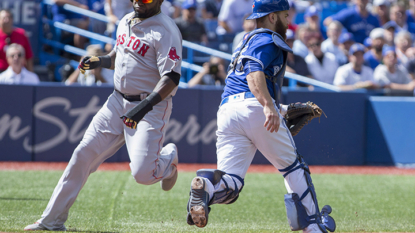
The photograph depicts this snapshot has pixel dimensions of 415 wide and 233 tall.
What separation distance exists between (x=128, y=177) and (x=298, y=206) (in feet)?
14.4

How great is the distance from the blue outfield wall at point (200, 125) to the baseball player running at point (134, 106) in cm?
471

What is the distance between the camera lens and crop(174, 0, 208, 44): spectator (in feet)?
36.2

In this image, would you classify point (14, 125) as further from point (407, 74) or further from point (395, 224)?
point (407, 74)

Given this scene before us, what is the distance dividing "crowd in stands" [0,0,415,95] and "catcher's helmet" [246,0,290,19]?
16.7 feet

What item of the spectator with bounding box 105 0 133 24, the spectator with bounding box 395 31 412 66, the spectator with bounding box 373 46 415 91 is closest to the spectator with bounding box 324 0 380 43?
the spectator with bounding box 395 31 412 66

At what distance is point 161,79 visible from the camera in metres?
4.07

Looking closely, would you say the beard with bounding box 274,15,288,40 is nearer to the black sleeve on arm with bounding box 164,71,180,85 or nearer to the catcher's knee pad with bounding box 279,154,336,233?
the black sleeve on arm with bounding box 164,71,180,85

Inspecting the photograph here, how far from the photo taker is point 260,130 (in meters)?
3.76

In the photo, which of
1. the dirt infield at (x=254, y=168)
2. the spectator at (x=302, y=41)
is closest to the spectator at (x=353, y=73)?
the spectator at (x=302, y=41)

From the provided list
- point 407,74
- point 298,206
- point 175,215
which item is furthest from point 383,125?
point 298,206

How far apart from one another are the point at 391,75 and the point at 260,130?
23.2 feet

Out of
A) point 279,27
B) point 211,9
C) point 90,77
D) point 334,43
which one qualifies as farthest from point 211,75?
point 279,27

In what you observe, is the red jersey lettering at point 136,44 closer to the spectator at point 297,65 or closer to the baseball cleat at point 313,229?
the baseball cleat at point 313,229

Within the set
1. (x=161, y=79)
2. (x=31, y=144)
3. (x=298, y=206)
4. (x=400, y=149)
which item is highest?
(x=161, y=79)
